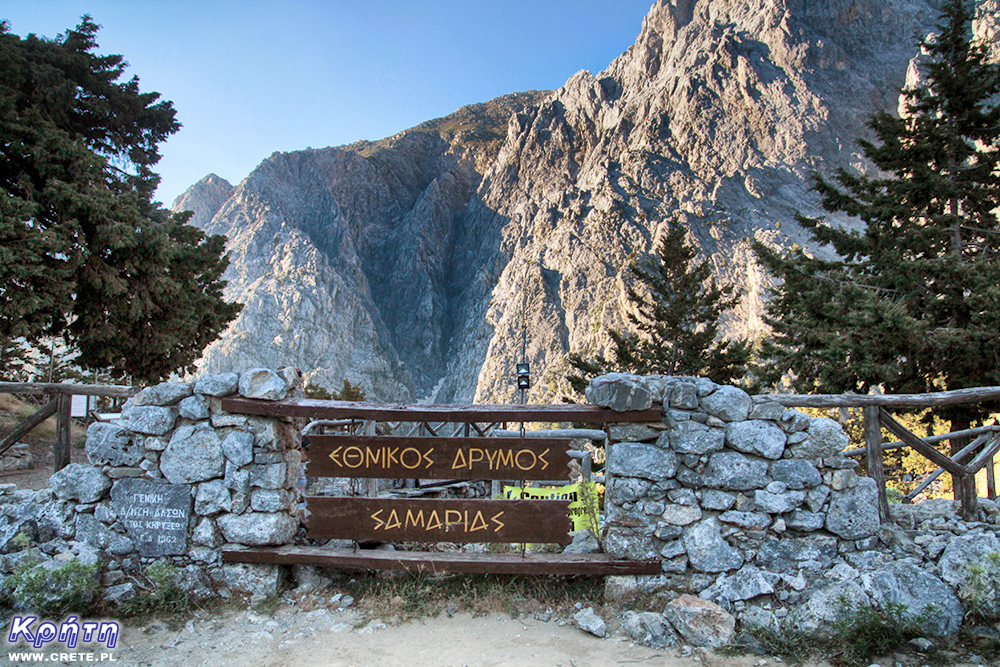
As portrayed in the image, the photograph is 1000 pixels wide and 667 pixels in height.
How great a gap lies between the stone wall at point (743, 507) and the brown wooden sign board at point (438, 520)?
0.63 metres

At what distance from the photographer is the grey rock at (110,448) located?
520 centimetres

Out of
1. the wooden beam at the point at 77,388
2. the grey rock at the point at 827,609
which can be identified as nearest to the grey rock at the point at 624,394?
the grey rock at the point at 827,609

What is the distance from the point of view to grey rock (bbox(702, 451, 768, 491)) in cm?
483

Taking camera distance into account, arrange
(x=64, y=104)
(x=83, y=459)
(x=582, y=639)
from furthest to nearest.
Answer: (x=64, y=104) < (x=83, y=459) < (x=582, y=639)

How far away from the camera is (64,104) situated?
576 inches

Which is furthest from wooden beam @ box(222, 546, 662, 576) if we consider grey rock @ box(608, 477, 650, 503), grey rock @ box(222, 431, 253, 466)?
grey rock @ box(222, 431, 253, 466)

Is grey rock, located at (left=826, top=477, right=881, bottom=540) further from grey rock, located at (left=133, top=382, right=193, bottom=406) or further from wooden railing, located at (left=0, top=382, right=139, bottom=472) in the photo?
wooden railing, located at (left=0, top=382, right=139, bottom=472)

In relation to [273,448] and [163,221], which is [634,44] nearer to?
[163,221]

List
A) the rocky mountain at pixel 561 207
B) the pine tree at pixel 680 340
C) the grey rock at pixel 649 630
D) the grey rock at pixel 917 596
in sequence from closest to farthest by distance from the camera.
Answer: the grey rock at pixel 917 596, the grey rock at pixel 649 630, the pine tree at pixel 680 340, the rocky mountain at pixel 561 207

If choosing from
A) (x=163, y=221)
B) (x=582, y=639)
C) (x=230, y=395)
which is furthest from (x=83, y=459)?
(x=582, y=639)

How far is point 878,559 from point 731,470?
148cm

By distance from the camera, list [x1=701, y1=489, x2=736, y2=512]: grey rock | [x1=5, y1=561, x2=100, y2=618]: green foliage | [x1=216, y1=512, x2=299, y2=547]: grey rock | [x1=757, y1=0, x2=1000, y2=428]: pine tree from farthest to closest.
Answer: [x1=757, y1=0, x2=1000, y2=428]: pine tree
[x1=216, y1=512, x2=299, y2=547]: grey rock
[x1=701, y1=489, x2=736, y2=512]: grey rock
[x1=5, y1=561, x2=100, y2=618]: green foliage

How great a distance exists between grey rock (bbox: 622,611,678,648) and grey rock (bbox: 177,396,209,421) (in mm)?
4402

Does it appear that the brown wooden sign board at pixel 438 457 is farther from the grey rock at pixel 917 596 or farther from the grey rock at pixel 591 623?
the grey rock at pixel 917 596
